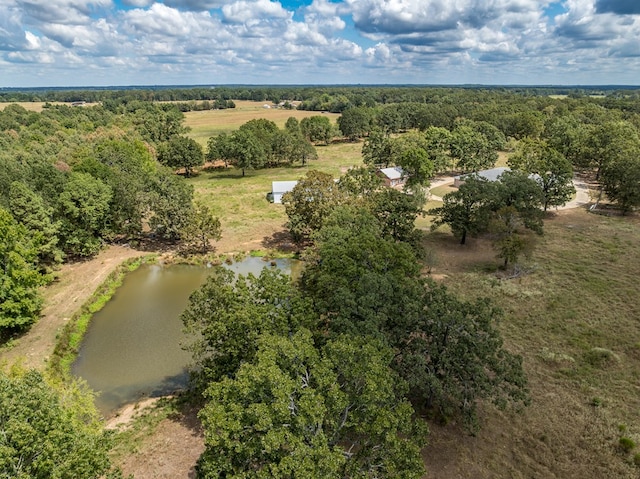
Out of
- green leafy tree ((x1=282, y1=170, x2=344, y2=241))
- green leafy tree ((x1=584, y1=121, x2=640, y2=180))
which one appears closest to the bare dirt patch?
green leafy tree ((x1=282, y1=170, x2=344, y2=241))

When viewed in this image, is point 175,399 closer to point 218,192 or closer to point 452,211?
point 452,211

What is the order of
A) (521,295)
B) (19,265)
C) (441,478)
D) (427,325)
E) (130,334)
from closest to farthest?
(441,478) < (427,325) < (19,265) < (130,334) < (521,295)

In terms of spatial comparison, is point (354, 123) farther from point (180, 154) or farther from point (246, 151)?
point (180, 154)

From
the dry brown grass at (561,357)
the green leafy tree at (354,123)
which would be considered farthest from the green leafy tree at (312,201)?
the green leafy tree at (354,123)

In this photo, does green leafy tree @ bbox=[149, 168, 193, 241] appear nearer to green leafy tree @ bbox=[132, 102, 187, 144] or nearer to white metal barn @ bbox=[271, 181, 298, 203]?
white metal barn @ bbox=[271, 181, 298, 203]

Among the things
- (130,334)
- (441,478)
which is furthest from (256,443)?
(130,334)
